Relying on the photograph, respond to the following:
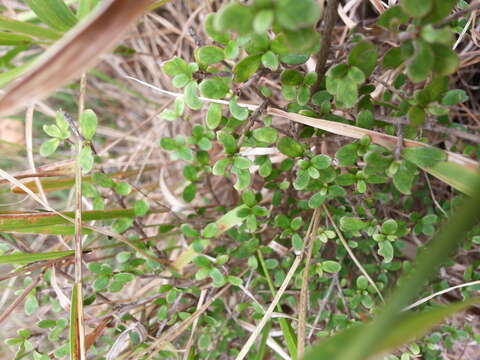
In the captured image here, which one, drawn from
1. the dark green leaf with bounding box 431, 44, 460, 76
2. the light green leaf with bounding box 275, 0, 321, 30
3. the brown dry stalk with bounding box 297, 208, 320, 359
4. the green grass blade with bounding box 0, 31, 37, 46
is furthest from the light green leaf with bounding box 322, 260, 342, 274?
the green grass blade with bounding box 0, 31, 37, 46

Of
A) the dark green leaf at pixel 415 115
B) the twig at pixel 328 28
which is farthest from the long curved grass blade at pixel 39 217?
the dark green leaf at pixel 415 115

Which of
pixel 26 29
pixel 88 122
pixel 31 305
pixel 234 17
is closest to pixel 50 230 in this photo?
pixel 31 305

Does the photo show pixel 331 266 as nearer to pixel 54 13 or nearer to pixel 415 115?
pixel 415 115

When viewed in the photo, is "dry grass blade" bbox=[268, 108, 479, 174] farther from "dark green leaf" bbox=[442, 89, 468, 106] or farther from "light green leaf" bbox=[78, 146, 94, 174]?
"light green leaf" bbox=[78, 146, 94, 174]

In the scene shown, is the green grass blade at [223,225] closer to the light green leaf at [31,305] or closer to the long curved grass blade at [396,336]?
the light green leaf at [31,305]

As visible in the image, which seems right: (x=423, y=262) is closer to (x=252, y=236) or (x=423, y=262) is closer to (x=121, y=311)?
(x=252, y=236)

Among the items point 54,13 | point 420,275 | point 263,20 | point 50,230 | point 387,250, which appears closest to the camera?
point 420,275
